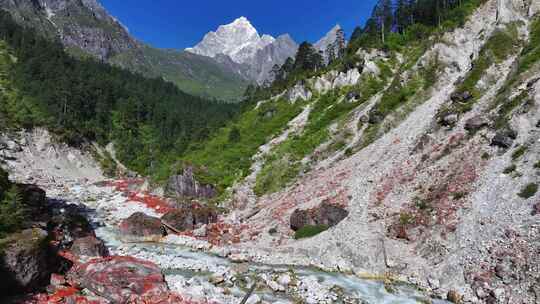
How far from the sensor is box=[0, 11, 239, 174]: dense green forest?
96438 millimetres

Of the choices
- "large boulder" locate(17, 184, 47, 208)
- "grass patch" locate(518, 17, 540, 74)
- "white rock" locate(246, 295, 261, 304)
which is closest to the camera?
"white rock" locate(246, 295, 261, 304)

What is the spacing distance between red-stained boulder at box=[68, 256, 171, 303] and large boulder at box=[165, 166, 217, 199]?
34.0 metres

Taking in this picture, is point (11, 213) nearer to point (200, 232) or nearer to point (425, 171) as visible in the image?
point (200, 232)

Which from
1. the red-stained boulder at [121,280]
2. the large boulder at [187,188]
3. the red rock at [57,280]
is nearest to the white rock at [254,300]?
the red-stained boulder at [121,280]

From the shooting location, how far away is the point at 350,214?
3838 cm

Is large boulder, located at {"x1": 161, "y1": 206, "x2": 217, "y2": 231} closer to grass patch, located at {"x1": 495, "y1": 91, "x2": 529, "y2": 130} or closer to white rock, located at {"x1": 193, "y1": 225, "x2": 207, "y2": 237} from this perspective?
white rock, located at {"x1": 193, "y1": 225, "x2": 207, "y2": 237}

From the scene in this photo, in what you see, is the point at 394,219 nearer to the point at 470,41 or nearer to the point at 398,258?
the point at 398,258

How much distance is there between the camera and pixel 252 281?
27719mm

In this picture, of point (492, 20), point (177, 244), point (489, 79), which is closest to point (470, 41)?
point (492, 20)

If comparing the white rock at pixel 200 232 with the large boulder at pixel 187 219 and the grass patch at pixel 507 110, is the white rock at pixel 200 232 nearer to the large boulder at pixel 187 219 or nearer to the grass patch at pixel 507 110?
the large boulder at pixel 187 219

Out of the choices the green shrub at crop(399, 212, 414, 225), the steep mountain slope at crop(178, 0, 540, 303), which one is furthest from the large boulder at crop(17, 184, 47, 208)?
the green shrub at crop(399, 212, 414, 225)

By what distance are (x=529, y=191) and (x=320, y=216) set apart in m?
18.6

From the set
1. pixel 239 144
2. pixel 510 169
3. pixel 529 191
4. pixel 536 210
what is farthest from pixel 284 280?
pixel 239 144

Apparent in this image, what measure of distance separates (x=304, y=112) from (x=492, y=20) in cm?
3761
